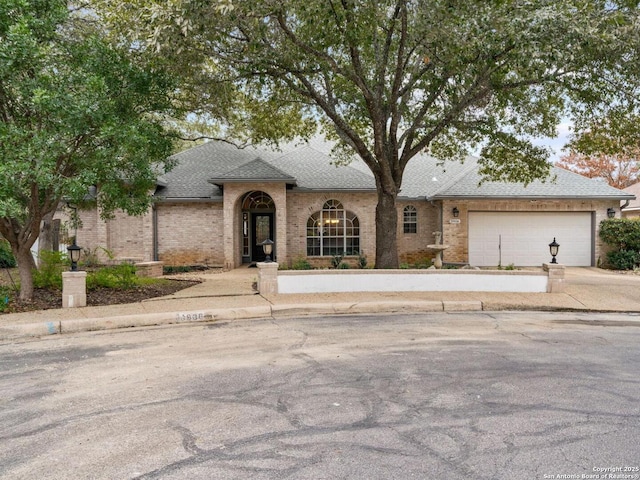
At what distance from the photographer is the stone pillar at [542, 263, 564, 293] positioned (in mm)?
11516

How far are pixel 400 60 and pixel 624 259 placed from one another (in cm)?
1282

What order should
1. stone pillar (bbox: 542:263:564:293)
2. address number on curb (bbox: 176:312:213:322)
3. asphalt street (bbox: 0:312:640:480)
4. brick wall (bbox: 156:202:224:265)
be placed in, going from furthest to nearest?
brick wall (bbox: 156:202:224:265) → stone pillar (bbox: 542:263:564:293) → address number on curb (bbox: 176:312:213:322) → asphalt street (bbox: 0:312:640:480)

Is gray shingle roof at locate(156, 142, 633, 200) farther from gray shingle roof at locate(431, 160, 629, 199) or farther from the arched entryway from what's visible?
the arched entryway

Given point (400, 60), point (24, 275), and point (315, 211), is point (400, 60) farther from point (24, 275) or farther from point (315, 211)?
point (24, 275)

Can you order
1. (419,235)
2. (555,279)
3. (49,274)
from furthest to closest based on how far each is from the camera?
(419,235) → (49,274) → (555,279)

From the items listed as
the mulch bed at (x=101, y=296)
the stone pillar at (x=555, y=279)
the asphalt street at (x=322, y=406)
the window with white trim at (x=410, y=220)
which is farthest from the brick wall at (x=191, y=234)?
the stone pillar at (x=555, y=279)

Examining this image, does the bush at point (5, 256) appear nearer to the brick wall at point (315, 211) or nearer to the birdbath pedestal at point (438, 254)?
the brick wall at point (315, 211)

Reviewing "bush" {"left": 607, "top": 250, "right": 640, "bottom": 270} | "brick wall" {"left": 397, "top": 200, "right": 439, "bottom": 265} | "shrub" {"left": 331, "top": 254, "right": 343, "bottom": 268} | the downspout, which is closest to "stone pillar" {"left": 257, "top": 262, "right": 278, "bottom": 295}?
"shrub" {"left": 331, "top": 254, "right": 343, "bottom": 268}

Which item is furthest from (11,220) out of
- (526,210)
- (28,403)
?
(526,210)

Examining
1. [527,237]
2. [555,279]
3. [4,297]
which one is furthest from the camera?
[527,237]

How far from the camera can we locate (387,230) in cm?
1370

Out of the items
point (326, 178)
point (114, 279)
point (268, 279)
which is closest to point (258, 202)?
point (326, 178)

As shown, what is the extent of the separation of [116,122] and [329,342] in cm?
629

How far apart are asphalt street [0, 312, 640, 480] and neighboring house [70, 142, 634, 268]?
11.4m
